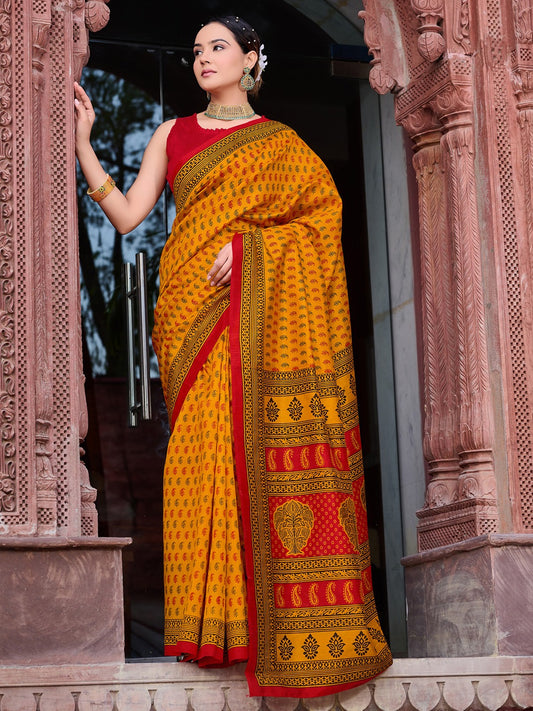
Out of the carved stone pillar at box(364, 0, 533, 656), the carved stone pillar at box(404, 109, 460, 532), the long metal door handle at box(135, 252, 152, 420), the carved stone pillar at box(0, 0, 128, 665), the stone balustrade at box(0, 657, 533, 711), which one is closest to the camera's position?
the stone balustrade at box(0, 657, 533, 711)

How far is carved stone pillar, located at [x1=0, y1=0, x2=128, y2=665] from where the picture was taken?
4176 mm

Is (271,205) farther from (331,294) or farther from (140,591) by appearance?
(140,591)

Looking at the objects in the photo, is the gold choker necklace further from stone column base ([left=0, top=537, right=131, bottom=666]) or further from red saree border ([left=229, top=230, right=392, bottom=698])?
stone column base ([left=0, top=537, right=131, bottom=666])

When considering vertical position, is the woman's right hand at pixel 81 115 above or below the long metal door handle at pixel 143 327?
above

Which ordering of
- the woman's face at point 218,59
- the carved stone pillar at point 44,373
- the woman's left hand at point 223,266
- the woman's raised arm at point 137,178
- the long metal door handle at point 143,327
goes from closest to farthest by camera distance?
the carved stone pillar at point 44,373 → the woman's left hand at point 223,266 → the woman's raised arm at point 137,178 → the woman's face at point 218,59 → the long metal door handle at point 143,327

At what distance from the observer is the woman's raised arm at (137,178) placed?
4.70 meters

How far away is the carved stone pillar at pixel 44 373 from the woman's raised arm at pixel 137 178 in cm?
9

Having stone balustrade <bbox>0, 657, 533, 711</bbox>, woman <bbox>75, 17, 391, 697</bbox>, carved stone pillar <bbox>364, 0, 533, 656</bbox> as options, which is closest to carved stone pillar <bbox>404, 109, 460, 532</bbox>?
carved stone pillar <bbox>364, 0, 533, 656</bbox>

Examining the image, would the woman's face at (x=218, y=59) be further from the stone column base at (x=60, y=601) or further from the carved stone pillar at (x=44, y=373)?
the stone column base at (x=60, y=601)

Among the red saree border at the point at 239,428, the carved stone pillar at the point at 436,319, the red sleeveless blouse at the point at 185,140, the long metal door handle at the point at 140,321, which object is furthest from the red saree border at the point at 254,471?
the long metal door handle at the point at 140,321

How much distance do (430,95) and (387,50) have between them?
0.31 metres

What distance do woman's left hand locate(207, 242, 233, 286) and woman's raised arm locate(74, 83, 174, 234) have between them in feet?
1.31

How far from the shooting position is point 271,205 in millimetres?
4785

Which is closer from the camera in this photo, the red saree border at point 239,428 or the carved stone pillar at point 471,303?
the red saree border at point 239,428
